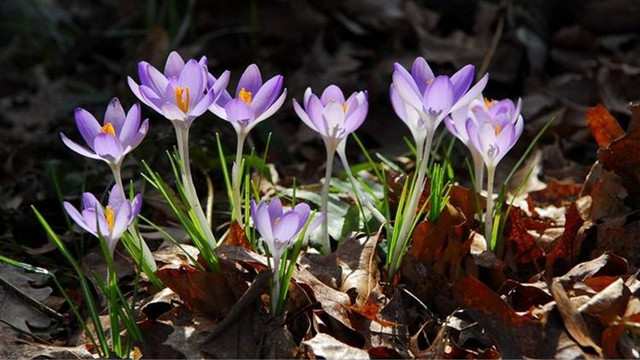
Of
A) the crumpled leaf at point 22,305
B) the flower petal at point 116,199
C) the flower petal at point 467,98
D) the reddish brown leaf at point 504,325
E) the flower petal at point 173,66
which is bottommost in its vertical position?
the crumpled leaf at point 22,305

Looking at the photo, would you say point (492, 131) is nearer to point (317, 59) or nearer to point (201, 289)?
point (201, 289)

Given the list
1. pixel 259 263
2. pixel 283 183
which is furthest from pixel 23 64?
pixel 259 263

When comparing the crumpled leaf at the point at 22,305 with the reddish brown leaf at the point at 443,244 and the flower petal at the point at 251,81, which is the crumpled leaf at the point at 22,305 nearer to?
the flower petal at the point at 251,81

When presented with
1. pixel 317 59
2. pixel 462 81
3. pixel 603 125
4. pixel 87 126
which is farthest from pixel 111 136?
pixel 317 59

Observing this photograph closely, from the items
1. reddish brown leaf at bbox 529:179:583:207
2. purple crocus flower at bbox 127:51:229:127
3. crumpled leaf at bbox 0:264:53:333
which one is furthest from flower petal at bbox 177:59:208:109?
reddish brown leaf at bbox 529:179:583:207

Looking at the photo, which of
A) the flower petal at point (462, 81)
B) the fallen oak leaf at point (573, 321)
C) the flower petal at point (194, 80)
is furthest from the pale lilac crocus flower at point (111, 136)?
the fallen oak leaf at point (573, 321)

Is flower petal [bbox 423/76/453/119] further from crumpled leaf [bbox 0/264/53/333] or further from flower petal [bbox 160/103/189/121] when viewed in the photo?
crumpled leaf [bbox 0/264/53/333]
